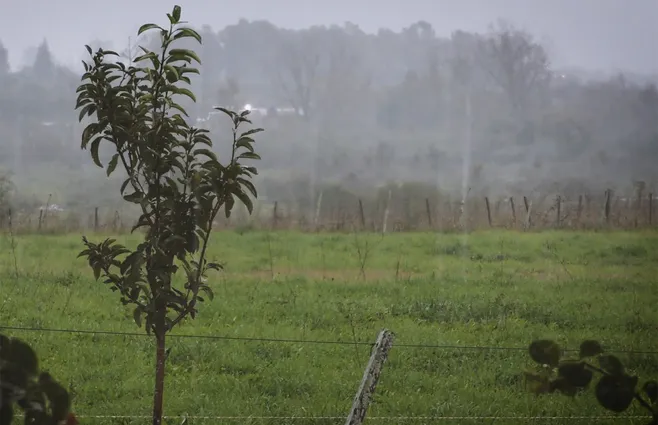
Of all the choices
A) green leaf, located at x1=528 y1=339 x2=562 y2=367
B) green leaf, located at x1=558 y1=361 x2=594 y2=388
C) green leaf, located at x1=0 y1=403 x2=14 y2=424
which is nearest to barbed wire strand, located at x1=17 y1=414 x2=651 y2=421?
green leaf, located at x1=528 y1=339 x2=562 y2=367

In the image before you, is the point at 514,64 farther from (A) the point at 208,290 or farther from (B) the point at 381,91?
(A) the point at 208,290

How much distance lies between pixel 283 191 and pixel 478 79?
977 mm

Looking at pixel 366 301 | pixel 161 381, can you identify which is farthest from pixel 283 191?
pixel 161 381

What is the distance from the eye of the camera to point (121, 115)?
7.53 ft

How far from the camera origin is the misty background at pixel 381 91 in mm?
3221

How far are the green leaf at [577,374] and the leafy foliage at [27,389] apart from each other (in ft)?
3.52

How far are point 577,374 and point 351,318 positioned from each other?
157cm

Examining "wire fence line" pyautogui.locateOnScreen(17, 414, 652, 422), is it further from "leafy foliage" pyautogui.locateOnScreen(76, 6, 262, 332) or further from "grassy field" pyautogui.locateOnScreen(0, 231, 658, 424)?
"leafy foliage" pyautogui.locateOnScreen(76, 6, 262, 332)

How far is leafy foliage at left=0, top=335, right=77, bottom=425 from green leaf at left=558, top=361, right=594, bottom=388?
1.07 metres

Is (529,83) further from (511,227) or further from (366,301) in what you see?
(366,301)

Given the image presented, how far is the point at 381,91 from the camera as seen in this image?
10.8 feet

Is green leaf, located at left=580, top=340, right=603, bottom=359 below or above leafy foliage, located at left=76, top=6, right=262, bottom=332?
below

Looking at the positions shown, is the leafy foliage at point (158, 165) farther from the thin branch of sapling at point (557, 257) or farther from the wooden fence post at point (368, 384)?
the thin branch of sapling at point (557, 257)

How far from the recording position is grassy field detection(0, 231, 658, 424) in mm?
3014
